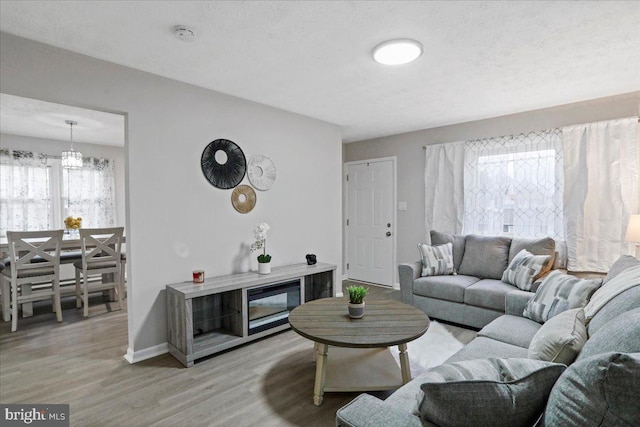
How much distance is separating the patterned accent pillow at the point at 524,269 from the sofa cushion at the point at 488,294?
0.08 m

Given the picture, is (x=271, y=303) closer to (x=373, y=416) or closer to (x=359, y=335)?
(x=359, y=335)

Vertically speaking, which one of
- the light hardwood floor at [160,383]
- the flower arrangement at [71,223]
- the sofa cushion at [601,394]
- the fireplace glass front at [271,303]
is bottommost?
the light hardwood floor at [160,383]

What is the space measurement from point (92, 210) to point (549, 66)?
6.75 m

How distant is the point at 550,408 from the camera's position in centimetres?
94

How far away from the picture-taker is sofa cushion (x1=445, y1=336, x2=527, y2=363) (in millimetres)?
1923

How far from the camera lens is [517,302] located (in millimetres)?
2678

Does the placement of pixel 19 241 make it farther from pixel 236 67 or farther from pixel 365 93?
pixel 365 93

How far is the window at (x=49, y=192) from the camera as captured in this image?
16.7 ft

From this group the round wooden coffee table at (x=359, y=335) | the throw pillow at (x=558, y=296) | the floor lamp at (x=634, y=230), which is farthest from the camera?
the floor lamp at (x=634, y=230)

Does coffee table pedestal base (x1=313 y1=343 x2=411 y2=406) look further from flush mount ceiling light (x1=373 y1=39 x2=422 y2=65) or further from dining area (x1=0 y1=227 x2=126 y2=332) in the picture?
dining area (x1=0 y1=227 x2=126 y2=332)

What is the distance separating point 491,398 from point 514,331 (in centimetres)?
157

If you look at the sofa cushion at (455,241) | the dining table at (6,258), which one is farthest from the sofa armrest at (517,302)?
the dining table at (6,258)

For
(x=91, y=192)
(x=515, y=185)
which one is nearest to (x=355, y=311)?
(x=515, y=185)

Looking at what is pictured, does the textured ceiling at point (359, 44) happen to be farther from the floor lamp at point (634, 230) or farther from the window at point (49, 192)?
the window at point (49, 192)
